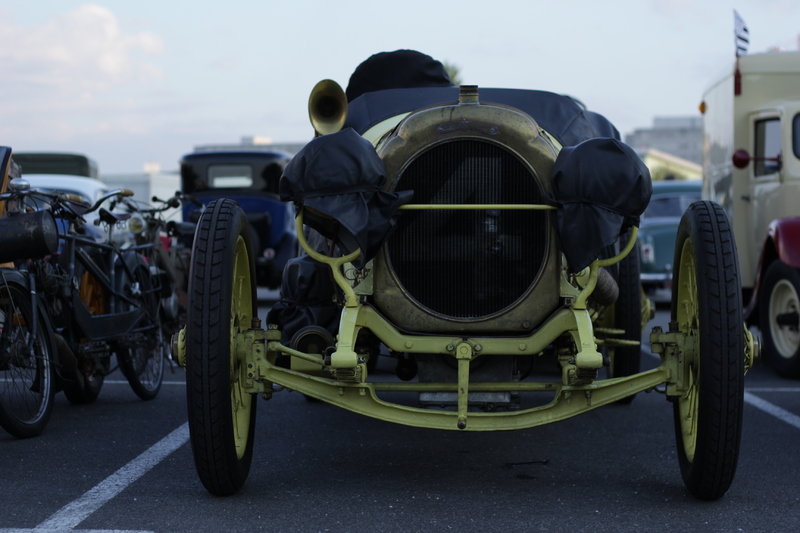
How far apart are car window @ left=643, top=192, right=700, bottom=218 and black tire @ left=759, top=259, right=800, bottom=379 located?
6.52m

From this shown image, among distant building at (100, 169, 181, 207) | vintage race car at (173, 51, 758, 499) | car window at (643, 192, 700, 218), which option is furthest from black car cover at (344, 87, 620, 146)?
distant building at (100, 169, 181, 207)

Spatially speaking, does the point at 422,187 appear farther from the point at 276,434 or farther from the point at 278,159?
the point at 278,159

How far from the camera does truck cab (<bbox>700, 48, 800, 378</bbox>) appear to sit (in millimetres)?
8172

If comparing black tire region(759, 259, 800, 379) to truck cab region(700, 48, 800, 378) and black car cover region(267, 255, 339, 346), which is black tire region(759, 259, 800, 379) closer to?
truck cab region(700, 48, 800, 378)

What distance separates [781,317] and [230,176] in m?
10.1

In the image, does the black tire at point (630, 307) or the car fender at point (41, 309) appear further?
the black tire at point (630, 307)

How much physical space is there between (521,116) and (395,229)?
723mm

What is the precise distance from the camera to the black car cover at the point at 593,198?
13.3ft

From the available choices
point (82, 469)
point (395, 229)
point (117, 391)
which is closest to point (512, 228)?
point (395, 229)

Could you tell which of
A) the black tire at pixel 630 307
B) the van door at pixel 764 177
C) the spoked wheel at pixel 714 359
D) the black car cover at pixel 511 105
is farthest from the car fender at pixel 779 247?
the spoked wheel at pixel 714 359

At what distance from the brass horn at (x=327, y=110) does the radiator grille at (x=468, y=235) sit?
39.6 inches

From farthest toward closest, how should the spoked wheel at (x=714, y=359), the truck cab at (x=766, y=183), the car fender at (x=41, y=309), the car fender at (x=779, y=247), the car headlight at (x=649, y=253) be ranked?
the car headlight at (x=649, y=253) → the truck cab at (x=766, y=183) → the car fender at (x=779, y=247) → the car fender at (x=41, y=309) → the spoked wheel at (x=714, y=359)

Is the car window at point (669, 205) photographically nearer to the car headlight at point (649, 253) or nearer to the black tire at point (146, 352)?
the car headlight at point (649, 253)

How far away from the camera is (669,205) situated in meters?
15.2
